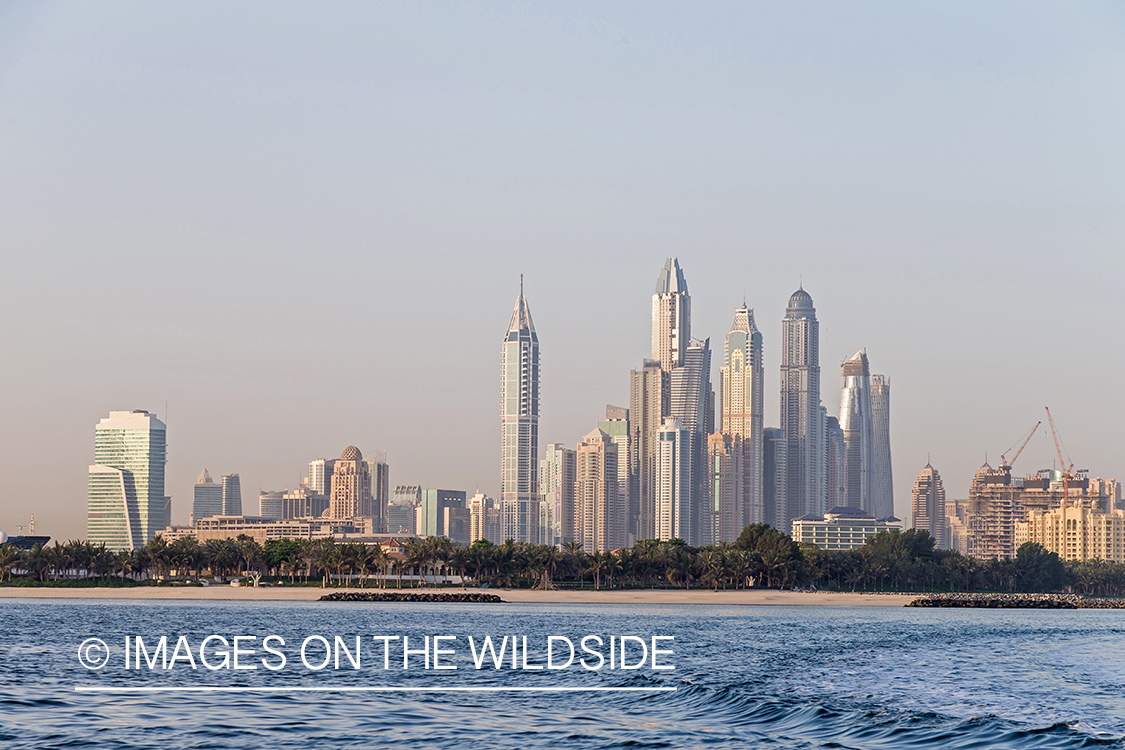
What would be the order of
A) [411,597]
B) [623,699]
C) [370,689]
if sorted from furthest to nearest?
[411,597], [370,689], [623,699]

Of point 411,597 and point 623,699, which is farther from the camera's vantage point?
point 411,597

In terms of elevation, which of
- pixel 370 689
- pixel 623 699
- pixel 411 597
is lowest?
pixel 411 597

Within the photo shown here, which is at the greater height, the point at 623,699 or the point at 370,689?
the point at 370,689

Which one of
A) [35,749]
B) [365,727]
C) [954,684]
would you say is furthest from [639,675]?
[35,749]

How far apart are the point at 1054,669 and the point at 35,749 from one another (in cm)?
6194

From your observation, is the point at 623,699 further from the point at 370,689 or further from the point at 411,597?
the point at 411,597

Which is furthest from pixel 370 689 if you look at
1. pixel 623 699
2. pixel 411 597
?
pixel 411 597

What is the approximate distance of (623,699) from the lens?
57125mm

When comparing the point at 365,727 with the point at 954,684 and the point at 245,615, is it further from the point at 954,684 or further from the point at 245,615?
the point at 245,615

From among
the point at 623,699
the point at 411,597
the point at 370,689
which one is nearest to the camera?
the point at 623,699

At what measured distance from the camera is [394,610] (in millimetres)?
155750

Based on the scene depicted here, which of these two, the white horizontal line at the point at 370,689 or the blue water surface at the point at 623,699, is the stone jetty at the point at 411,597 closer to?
the blue water surface at the point at 623,699

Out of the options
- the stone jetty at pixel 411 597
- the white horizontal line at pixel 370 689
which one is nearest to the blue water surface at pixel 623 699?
the white horizontal line at pixel 370 689

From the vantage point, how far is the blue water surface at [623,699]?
46.5m
